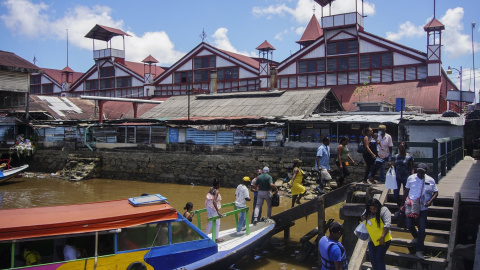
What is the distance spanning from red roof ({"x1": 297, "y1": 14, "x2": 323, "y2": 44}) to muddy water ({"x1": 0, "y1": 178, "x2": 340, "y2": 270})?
87.9 ft

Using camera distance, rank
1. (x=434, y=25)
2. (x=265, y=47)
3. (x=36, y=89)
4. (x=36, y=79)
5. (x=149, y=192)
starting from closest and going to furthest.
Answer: (x=149, y=192) → (x=434, y=25) → (x=265, y=47) → (x=36, y=79) → (x=36, y=89)

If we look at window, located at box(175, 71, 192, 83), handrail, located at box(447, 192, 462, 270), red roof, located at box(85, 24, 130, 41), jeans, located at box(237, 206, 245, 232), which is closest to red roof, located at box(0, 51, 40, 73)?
red roof, located at box(85, 24, 130, 41)

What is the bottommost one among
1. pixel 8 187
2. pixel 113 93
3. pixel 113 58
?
pixel 8 187

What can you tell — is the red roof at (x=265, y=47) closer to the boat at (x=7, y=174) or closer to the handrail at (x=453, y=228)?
the boat at (x=7, y=174)

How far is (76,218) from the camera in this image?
7641 mm

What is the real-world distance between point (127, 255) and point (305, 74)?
2967 cm

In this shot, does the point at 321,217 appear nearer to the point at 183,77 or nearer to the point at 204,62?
the point at 204,62

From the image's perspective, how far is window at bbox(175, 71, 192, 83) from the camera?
41997 millimetres

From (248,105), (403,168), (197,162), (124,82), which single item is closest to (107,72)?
(124,82)

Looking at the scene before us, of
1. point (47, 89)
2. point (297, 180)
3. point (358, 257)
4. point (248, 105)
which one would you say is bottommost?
point (358, 257)

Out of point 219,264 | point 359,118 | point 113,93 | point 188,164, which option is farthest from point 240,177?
point 113,93

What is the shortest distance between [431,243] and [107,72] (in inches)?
1796

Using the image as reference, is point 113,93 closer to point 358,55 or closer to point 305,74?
point 305,74

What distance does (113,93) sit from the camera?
47250 mm
